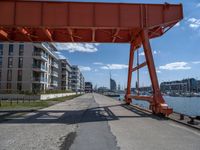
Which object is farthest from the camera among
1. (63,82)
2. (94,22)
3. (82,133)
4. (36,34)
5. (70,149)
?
(63,82)

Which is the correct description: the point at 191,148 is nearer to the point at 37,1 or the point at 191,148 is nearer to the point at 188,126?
the point at 188,126

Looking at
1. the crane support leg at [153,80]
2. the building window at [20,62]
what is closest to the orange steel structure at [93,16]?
the crane support leg at [153,80]

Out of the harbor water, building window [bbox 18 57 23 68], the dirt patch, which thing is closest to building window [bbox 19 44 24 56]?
building window [bbox 18 57 23 68]

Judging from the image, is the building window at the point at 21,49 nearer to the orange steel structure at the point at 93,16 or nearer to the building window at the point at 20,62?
the building window at the point at 20,62

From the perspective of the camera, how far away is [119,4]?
1880cm

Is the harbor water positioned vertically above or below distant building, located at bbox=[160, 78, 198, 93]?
below

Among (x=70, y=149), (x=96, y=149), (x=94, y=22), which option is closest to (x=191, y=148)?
(x=96, y=149)

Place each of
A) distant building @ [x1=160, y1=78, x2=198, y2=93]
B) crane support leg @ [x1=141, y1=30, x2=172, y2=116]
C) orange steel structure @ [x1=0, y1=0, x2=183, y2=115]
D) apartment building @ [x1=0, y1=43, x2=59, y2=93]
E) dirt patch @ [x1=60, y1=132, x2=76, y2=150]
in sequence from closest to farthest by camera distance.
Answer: dirt patch @ [x1=60, y1=132, x2=76, y2=150], crane support leg @ [x1=141, y1=30, x2=172, y2=116], orange steel structure @ [x1=0, y1=0, x2=183, y2=115], apartment building @ [x1=0, y1=43, x2=59, y2=93], distant building @ [x1=160, y1=78, x2=198, y2=93]

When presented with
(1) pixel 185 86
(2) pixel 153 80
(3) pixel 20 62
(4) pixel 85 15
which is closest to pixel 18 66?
(3) pixel 20 62

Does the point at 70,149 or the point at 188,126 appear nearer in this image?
the point at 70,149

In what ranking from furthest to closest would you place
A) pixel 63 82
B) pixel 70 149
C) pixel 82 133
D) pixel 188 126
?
pixel 63 82
pixel 188 126
pixel 82 133
pixel 70 149

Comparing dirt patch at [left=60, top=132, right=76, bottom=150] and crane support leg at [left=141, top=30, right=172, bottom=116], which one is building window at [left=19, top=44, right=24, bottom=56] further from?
dirt patch at [left=60, top=132, right=76, bottom=150]

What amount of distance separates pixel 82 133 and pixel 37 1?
11.7 m

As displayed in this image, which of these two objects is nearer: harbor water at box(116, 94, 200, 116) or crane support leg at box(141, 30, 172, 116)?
crane support leg at box(141, 30, 172, 116)
